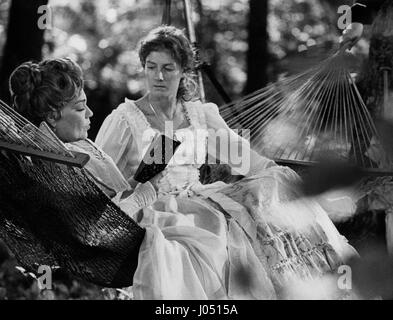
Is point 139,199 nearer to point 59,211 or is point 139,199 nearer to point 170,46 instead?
point 59,211

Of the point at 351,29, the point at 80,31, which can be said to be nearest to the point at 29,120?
the point at 351,29

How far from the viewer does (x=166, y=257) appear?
97.7 inches

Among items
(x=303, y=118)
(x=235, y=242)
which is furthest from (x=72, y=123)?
(x=303, y=118)

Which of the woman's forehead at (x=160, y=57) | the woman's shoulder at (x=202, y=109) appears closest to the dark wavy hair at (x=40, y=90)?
the woman's forehead at (x=160, y=57)

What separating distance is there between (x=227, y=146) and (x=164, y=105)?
0.32m

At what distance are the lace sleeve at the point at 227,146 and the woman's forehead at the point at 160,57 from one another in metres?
0.32

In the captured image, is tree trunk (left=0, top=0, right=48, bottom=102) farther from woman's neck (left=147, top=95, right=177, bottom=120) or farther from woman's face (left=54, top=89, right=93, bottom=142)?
woman's face (left=54, top=89, right=93, bottom=142)

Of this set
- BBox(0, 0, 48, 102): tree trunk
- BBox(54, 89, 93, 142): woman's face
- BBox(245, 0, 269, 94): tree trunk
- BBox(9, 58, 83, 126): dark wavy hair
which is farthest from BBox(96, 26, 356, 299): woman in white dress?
BBox(245, 0, 269, 94): tree trunk

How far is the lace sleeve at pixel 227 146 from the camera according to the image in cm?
330

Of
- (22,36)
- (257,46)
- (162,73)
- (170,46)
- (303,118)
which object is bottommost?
(303,118)

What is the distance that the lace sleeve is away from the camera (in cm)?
330

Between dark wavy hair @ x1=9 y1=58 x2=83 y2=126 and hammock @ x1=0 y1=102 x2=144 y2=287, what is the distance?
0.16 m

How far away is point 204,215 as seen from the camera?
9.04 ft
